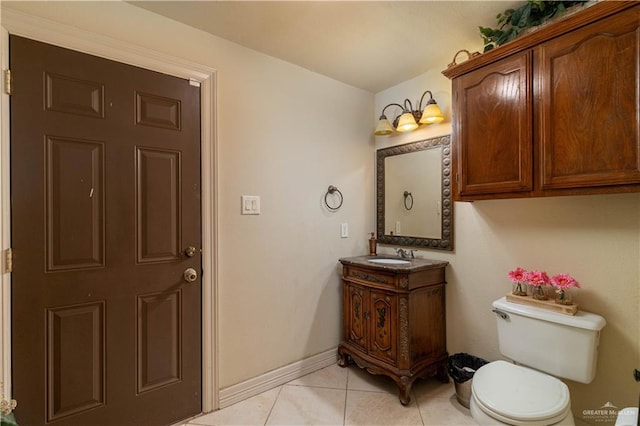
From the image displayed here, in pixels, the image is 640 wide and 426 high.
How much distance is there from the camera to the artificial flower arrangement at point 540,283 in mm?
1552

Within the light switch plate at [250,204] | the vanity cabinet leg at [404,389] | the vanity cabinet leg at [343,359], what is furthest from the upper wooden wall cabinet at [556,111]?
the vanity cabinet leg at [343,359]

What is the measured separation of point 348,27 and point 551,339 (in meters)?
2.02

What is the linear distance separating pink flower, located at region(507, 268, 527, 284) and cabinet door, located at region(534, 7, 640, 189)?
545 millimetres

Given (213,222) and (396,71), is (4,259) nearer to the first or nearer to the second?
(213,222)

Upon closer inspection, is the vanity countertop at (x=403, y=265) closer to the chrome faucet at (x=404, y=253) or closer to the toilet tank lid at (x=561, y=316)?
the chrome faucet at (x=404, y=253)

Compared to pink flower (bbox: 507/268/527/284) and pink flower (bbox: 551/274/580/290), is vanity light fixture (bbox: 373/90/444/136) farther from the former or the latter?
pink flower (bbox: 551/274/580/290)

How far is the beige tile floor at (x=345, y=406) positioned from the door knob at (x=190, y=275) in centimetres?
82

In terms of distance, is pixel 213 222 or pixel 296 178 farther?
pixel 296 178

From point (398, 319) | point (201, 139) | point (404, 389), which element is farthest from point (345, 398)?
point (201, 139)

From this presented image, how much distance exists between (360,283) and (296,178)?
36.1 inches

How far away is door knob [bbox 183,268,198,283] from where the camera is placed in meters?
1.75

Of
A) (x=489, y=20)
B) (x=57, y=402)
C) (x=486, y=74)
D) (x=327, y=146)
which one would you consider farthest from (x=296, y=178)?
(x=57, y=402)

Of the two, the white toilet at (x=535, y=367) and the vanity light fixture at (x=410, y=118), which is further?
the vanity light fixture at (x=410, y=118)

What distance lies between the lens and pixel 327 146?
2424 millimetres
